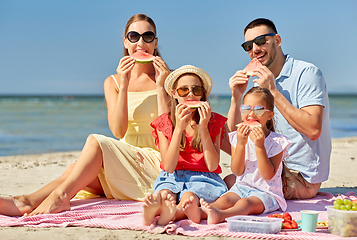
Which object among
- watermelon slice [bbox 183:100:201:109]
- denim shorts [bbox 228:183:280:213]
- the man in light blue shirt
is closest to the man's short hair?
the man in light blue shirt

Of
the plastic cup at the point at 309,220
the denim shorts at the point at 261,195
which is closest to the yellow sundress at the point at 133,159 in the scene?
the denim shorts at the point at 261,195

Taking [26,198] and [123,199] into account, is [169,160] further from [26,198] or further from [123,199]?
[26,198]

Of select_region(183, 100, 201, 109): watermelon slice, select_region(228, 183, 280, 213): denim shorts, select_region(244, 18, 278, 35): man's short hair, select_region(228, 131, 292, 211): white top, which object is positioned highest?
select_region(244, 18, 278, 35): man's short hair

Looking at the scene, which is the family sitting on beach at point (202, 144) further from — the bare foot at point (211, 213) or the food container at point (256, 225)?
the food container at point (256, 225)

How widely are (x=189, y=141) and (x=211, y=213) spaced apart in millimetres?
938

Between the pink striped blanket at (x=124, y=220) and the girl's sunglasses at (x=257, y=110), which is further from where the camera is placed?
the girl's sunglasses at (x=257, y=110)

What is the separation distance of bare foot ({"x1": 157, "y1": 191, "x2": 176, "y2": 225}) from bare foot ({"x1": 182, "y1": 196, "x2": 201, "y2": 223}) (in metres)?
0.09

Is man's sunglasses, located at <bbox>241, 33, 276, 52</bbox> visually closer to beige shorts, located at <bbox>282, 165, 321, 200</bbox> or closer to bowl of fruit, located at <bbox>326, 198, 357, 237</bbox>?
beige shorts, located at <bbox>282, 165, 321, 200</bbox>

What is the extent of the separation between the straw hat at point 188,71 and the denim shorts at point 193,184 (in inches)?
35.0

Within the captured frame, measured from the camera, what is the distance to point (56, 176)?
636 cm

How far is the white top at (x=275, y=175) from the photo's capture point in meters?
3.82

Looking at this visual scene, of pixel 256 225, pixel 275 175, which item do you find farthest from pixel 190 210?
pixel 275 175

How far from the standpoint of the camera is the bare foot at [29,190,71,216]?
3.66m

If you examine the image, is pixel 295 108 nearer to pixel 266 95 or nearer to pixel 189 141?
pixel 266 95
